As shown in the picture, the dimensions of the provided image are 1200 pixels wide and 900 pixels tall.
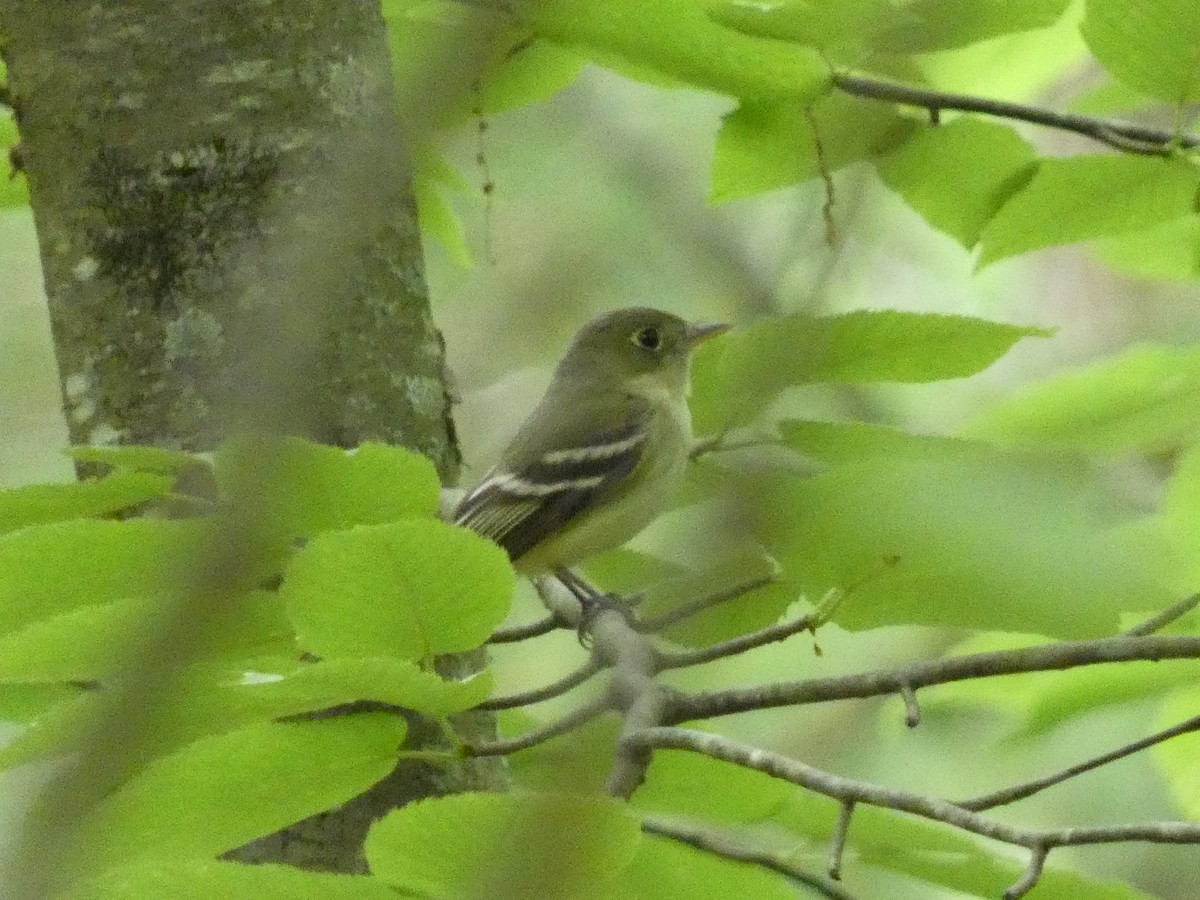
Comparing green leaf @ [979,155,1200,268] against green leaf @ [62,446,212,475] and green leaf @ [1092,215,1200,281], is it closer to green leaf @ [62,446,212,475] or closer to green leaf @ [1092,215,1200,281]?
green leaf @ [1092,215,1200,281]

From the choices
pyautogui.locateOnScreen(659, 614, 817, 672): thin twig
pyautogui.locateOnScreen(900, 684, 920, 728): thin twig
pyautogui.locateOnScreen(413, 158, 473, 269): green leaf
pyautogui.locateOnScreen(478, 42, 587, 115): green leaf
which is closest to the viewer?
pyautogui.locateOnScreen(900, 684, 920, 728): thin twig

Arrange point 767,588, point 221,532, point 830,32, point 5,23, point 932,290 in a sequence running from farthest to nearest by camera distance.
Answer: point 932,290 < point 5,23 < point 830,32 < point 767,588 < point 221,532

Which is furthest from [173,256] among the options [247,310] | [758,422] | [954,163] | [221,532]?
[221,532]

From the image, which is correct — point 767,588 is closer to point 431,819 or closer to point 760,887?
point 760,887

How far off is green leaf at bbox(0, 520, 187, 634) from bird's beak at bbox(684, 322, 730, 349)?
2.59 metres

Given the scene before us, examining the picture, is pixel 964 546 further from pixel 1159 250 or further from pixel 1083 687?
pixel 1159 250

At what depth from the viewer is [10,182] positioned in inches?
88.9

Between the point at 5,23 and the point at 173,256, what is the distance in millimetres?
423

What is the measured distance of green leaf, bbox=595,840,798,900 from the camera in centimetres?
119

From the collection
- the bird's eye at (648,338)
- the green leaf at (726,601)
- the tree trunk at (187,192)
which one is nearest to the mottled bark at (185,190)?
the tree trunk at (187,192)

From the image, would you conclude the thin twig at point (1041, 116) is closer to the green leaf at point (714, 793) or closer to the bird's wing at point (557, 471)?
the green leaf at point (714, 793)

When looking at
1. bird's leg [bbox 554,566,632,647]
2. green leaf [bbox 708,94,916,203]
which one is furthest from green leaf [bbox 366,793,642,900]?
green leaf [bbox 708,94,916,203]

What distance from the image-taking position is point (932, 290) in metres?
5.21

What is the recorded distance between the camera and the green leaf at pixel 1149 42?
1.74 metres
